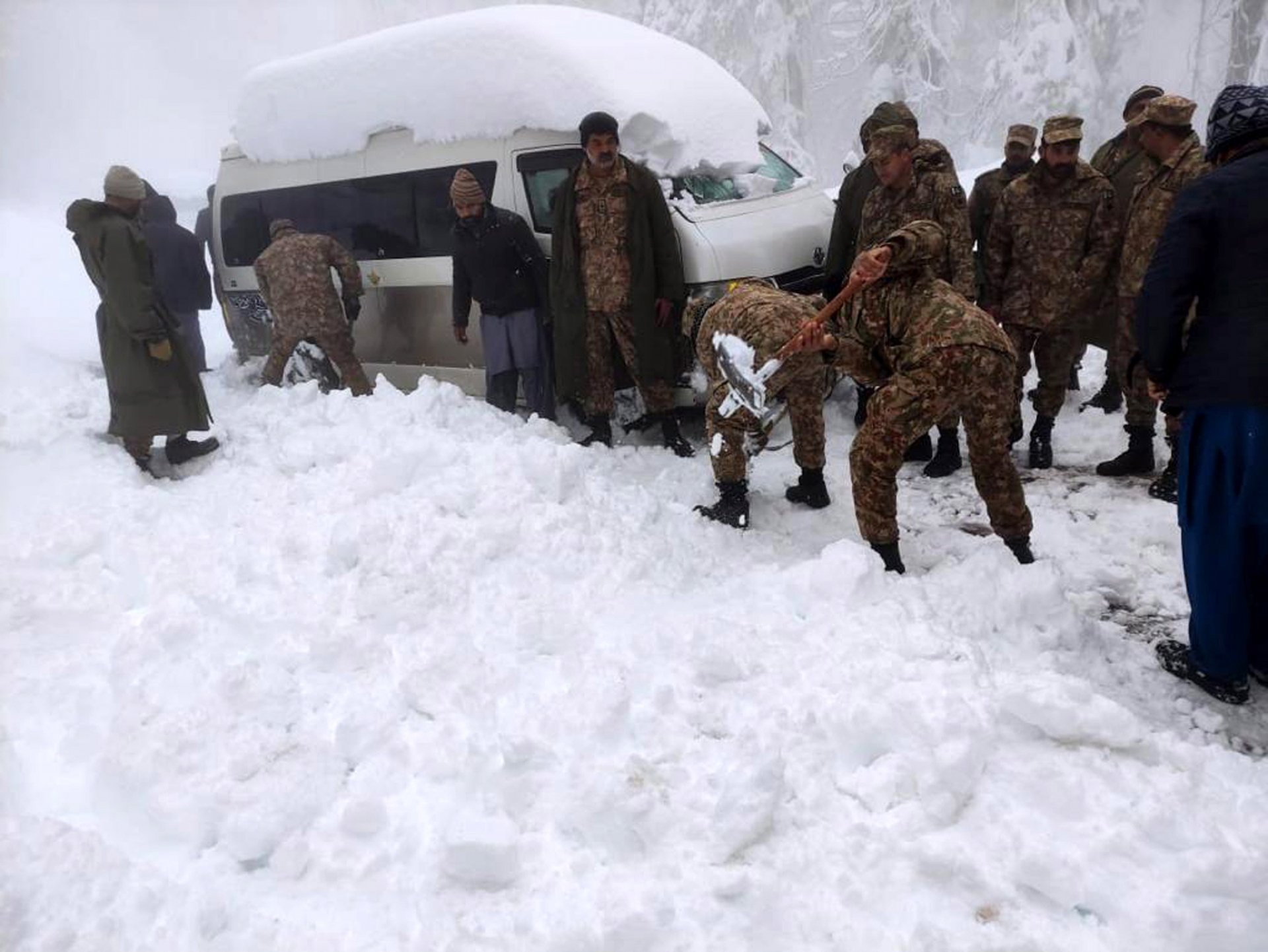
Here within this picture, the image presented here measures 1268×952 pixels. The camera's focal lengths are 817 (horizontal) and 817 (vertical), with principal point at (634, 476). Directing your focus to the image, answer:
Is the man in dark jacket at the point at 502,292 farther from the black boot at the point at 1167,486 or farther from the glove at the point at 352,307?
the black boot at the point at 1167,486

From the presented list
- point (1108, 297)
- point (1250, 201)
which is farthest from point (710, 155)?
point (1250, 201)

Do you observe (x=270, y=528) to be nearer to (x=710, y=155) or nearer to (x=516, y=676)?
(x=516, y=676)

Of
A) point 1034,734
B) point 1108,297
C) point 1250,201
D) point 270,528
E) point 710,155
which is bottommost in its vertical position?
point 1034,734

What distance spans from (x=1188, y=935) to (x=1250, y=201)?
2008 mm

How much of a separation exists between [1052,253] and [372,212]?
4.75 m

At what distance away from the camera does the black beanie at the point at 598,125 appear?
470 centimetres

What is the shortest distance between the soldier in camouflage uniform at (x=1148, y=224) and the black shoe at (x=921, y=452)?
0.94m

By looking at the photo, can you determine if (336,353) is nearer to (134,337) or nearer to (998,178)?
(134,337)

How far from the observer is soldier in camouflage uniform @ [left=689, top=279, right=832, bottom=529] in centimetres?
392

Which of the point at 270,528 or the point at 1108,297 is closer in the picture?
the point at 270,528

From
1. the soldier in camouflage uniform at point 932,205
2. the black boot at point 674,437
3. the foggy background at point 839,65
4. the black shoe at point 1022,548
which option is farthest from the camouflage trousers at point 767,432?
the foggy background at point 839,65

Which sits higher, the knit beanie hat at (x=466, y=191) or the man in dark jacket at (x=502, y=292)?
the knit beanie hat at (x=466, y=191)

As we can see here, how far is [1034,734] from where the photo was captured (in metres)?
2.43

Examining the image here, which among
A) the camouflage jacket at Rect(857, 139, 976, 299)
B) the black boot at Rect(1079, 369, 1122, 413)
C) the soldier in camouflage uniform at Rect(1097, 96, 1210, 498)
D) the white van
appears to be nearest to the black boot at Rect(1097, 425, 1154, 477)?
the soldier in camouflage uniform at Rect(1097, 96, 1210, 498)
